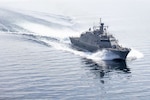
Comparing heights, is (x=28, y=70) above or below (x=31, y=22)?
below

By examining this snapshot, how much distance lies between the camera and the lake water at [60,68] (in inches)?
2327

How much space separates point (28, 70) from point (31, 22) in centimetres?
6853

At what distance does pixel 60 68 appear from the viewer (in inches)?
3071

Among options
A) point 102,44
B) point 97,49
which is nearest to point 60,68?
point 97,49

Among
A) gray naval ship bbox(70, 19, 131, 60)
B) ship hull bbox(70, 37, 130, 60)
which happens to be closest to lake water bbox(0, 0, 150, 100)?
ship hull bbox(70, 37, 130, 60)

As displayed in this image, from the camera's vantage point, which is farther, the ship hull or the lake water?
the ship hull

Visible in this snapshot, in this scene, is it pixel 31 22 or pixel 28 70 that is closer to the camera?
pixel 28 70

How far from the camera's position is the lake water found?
2327 inches

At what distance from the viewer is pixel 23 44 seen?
105250 millimetres

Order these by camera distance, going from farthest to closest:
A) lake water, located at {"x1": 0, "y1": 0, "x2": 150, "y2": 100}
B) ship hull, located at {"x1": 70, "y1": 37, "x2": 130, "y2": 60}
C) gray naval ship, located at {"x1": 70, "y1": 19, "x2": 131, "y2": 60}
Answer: gray naval ship, located at {"x1": 70, "y1": 19, "x2": 131, "y2": 60} < ship hull, located at {"x1": 70, "y1": 37, "x2": 130, "y2": 60} < lake water, located at {"x1": 0, "y1": 0, "x2": 150, "y2": 100}

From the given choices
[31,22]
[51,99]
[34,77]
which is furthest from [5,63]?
[31,22]

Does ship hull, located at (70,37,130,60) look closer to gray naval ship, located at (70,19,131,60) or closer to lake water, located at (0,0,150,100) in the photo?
gray naval ship, located at (70,19,131,60)

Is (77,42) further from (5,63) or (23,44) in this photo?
(5,63)

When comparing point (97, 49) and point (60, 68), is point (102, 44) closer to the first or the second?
point (97, 49)
